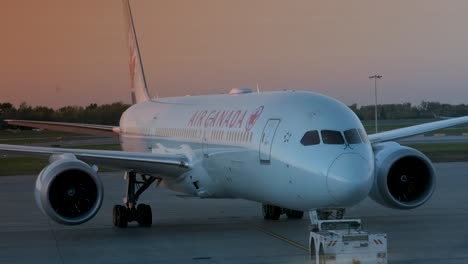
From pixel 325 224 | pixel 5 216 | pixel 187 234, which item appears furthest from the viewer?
pixel 5 216

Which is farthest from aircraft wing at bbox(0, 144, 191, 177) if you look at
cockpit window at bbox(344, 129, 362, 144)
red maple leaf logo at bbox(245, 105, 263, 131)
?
cockpit window at bbox(344, 129, 362, 144)

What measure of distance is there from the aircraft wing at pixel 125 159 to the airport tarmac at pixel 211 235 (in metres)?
1.43

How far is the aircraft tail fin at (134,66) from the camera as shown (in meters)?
32.4

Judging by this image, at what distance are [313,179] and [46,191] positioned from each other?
20.2 ft

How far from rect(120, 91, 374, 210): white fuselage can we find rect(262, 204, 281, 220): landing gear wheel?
1854 millimetres

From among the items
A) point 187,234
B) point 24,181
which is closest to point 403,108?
point 24,181

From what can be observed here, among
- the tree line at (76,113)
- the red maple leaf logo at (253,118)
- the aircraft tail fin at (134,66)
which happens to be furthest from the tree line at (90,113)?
the red maple leaf logo at (253,118)

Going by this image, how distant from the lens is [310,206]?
53.6 feet

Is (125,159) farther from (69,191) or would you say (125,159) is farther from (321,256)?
(321,256)

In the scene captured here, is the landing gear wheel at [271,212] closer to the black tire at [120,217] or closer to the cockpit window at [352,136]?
the black tire at [120,217]

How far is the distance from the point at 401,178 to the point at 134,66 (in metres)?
15.5

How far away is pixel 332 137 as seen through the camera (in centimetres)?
1633

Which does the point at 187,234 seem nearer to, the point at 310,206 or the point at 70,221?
the point at 70,221

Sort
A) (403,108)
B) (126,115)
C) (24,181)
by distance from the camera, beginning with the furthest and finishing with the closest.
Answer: (403,108)
(24,181)
(126,115)
